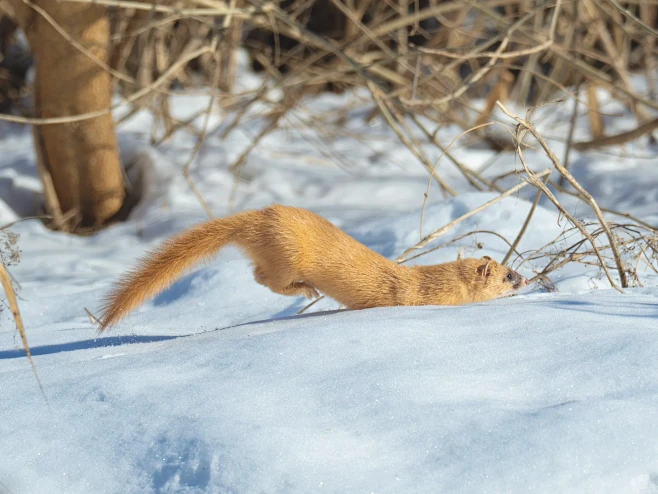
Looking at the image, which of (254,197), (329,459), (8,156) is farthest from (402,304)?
(8,156)

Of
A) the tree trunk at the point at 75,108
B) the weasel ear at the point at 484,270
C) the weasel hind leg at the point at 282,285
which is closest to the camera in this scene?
the weasel hind leg at the point at 282,285

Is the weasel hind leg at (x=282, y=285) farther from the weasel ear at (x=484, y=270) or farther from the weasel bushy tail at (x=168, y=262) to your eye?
the weasel ear at (x=484, y=270)

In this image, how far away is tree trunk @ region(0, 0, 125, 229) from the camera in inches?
221

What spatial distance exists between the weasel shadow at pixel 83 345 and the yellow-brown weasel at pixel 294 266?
0.15 meters

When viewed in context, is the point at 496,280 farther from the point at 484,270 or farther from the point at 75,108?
the point at 75,108

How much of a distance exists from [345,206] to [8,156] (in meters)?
3.44

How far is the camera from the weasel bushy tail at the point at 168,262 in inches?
109

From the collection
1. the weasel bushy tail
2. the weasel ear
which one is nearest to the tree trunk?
the weasel bushy tail

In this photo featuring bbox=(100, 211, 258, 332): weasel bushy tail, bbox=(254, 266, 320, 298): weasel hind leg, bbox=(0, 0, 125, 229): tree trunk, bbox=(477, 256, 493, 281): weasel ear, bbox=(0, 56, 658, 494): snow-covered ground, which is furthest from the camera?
bbox=(0, 0, 125, 229): tree trunk

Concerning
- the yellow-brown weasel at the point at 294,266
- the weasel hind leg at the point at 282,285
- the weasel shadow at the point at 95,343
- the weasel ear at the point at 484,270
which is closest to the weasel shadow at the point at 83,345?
the weasel shadow at the point at 95,343

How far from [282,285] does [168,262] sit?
42 centimetres

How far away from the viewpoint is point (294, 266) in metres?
2.90

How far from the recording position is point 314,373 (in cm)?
218

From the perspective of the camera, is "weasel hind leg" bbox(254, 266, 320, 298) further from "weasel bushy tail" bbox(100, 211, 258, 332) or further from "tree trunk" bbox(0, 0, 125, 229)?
"tree trunk" bbox(0, 0, 125, 229)
